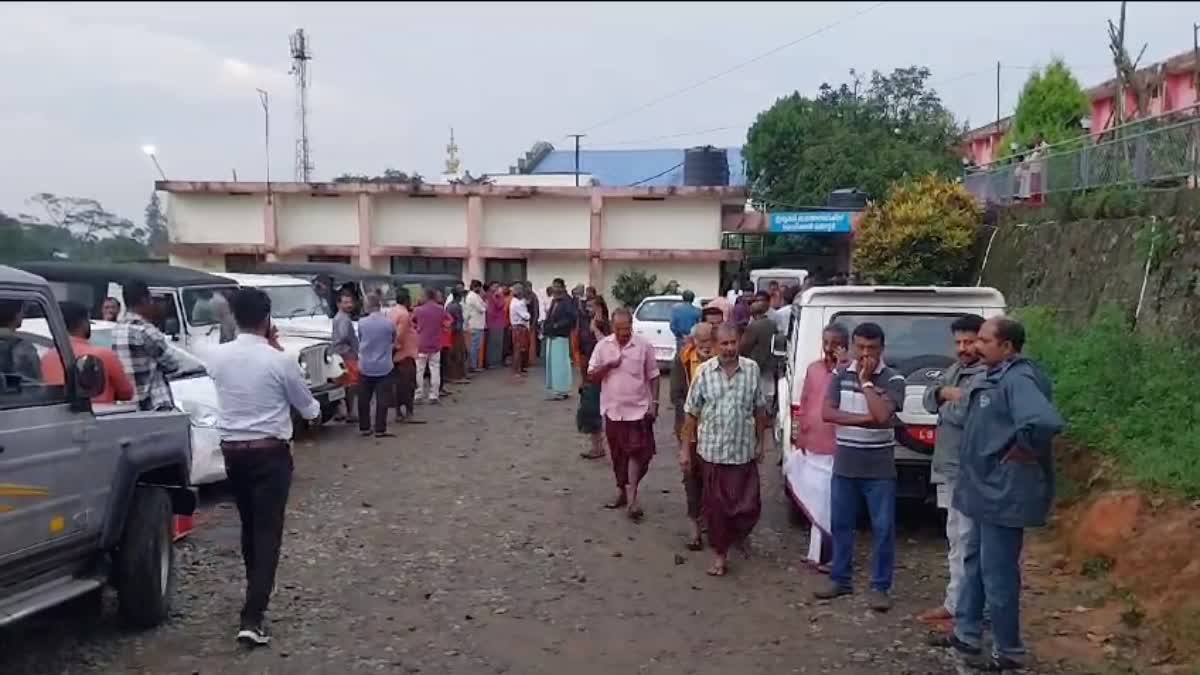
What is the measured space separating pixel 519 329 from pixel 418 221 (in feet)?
37.5

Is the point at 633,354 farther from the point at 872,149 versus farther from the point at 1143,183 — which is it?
the point at 872,149

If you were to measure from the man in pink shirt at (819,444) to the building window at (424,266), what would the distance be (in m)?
25.2

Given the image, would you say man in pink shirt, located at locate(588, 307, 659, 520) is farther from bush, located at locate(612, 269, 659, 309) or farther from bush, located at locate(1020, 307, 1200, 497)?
bush, located at locate(612, 269, 659, 309)

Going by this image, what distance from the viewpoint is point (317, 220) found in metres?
32.2

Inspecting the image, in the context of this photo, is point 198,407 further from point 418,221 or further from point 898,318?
point 418,221

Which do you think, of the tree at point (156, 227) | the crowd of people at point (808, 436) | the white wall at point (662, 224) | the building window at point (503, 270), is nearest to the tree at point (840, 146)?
the white wall at point (662, 224)

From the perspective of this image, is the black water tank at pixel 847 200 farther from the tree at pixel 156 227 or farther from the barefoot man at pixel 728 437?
the barefoot man at pixel 728 437

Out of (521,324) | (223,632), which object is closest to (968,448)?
(223,632)

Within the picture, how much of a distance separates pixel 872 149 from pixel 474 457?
26.0m

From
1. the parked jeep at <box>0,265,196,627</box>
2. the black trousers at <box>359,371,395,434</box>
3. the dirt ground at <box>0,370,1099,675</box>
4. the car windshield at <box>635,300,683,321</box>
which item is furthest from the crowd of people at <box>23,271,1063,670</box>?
the car windshield at <box>635,300,683,321</box>

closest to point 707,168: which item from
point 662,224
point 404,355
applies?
point 662,224

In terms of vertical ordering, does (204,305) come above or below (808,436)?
above

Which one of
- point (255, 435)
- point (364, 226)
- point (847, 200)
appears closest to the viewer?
point (255, 435)

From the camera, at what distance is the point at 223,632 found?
20.9ft
